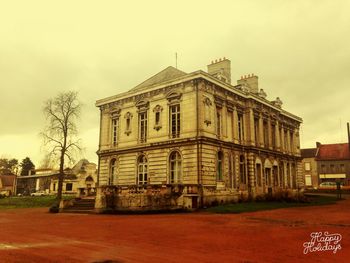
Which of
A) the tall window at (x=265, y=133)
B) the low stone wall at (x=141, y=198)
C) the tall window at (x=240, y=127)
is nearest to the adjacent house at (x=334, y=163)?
the tall window at (x=265, y=133)

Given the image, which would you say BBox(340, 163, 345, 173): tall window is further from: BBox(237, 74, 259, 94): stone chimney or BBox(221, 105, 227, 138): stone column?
BBox(221, 105, 227, 138): stone column

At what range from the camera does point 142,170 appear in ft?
90.5

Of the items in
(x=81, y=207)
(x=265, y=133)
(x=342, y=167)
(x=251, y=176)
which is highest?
(x=265, y=133)

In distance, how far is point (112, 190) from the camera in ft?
72.8

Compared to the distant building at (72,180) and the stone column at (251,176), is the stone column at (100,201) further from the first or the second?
the distant building at (72,180)

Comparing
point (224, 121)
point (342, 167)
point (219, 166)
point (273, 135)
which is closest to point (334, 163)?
point (342, 167)

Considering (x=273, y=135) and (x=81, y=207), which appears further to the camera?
(x=273, y=135)

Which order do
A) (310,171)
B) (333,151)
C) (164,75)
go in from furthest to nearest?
(310,171) < (333,151) < (164,75)

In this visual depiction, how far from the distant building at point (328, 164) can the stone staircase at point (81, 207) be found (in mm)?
48788

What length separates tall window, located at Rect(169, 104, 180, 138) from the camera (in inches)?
1006

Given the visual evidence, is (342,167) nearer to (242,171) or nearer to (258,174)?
(258,174)

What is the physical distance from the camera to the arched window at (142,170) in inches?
1071

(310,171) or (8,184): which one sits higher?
(310,171)

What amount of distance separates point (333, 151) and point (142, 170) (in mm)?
47794
